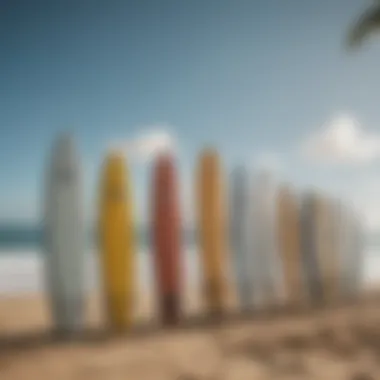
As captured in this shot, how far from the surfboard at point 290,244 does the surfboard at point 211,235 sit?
25 cm

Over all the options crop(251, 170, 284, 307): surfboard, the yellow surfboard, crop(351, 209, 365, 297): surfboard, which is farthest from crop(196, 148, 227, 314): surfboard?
crop(351, 209, 365, 297): surfboard

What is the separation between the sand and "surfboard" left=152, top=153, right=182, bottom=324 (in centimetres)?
6

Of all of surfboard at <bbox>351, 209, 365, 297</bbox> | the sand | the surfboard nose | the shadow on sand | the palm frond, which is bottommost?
the sand

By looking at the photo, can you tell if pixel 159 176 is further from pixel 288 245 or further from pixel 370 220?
pixel 370 220

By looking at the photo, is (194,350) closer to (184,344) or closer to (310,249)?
(184,344)

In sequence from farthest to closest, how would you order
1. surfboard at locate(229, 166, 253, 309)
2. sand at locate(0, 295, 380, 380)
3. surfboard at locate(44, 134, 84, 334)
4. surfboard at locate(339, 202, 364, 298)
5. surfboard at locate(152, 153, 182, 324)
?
surfboard at locate(339, 202, 364, 298)
surfboard at locate(229, 166, 253, 309)
surfboard at locate(152, 153, 182, 324)
surfboard at locate(44, 134, 84, 334)
sand at locate(0, 295, 380, 380)

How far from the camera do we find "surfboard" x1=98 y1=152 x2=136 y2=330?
2.09 meters

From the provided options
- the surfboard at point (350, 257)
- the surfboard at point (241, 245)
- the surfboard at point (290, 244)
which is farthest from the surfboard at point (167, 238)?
the surfboard at point (350, 257)

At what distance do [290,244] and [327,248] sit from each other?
14 centimetres

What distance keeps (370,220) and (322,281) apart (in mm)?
286

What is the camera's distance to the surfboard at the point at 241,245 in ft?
7.52

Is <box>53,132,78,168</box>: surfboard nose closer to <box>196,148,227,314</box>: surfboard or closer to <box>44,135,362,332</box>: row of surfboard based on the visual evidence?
<box>44,135,362,332</box>: row of surfboard

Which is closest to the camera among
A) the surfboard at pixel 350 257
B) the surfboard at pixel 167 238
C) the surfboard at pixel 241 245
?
the surfboard at pixel 167 238

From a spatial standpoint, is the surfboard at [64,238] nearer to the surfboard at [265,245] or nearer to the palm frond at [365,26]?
the surfboard at [265,245]
